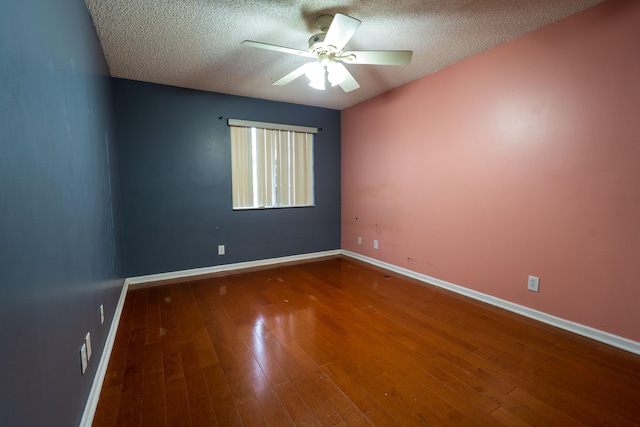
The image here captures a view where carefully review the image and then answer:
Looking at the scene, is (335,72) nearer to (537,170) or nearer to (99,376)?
(537,170)

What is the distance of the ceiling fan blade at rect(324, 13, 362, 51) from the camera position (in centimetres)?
175

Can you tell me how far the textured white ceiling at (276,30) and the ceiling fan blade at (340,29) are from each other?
0.74ft

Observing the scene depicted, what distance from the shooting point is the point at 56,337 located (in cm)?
109

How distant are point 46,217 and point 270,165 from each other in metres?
3.15

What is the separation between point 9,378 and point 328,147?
4.28 metres

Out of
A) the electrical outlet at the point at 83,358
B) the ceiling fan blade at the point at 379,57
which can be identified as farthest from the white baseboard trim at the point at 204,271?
the ceiling fan blade at the point at 379,57

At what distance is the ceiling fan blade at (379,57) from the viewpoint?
6.92 feet

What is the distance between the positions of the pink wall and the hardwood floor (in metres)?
0.37

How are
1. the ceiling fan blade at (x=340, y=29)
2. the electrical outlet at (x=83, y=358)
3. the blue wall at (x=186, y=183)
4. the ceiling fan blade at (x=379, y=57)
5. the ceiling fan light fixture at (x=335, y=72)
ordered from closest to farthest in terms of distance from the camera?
the electrical outlet at (x=83, y=358) → the ceiling fan blade at (x=340, y=29) → the ceiling fan blade at (x=379, y=57) → the ceiling fan light fixture at (x=335, y=72) → the blue wall at (x=186, y=183)

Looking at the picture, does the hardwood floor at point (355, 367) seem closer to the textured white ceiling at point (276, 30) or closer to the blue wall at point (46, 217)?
the blue wall at point (46, 217)

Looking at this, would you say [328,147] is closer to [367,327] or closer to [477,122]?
[477,122]

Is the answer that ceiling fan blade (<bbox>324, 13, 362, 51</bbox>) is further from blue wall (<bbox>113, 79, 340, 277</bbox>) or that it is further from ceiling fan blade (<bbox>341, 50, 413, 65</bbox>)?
blue wall (<bbox>113, 79, 340, 277</bbox>)

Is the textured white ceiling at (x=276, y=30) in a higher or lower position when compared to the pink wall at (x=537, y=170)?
higher

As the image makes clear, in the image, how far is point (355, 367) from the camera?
183 cm
